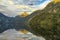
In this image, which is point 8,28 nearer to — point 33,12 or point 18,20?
point 18,20

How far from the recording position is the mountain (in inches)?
93.3

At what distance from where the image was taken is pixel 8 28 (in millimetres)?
2480

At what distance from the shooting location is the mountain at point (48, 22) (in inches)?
93.3

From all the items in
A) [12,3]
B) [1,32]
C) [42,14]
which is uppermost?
[12,3]

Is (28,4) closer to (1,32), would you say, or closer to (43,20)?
(43,20)

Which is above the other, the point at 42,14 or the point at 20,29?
the point at 42,14

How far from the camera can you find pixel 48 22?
238 centimetres

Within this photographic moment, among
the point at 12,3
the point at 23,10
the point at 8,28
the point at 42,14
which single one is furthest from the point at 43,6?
the point at 8,28

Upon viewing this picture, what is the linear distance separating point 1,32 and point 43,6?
2.48 ft

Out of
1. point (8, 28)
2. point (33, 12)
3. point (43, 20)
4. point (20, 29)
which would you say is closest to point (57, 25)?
point (43, 20)

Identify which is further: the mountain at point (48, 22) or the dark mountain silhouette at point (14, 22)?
the dark mountain silhouette at point (14, 22)

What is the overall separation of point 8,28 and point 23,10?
0.36 meters

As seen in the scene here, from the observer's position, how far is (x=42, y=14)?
244cm

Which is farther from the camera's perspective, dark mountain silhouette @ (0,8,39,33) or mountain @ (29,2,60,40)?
dark mountain silhouette @ (0,8,39,33)
